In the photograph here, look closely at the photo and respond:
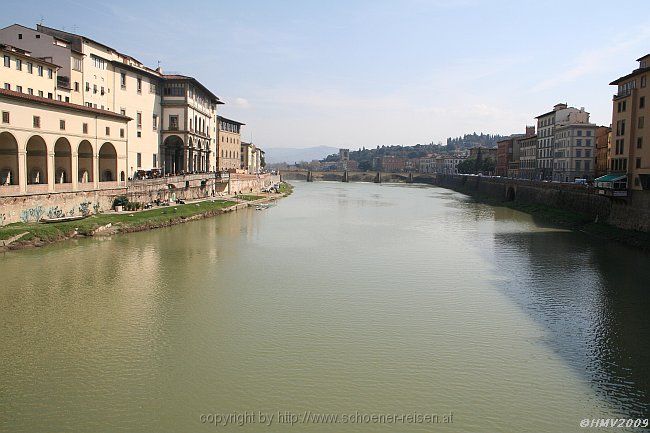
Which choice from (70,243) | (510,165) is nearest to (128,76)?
(70,243)

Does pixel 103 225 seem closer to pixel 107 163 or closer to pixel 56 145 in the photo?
pixel 56 145

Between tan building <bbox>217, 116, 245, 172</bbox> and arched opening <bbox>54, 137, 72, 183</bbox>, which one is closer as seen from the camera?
arched opening <bbox>54, 137, 72, 183</bbox>

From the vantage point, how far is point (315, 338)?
608 inches

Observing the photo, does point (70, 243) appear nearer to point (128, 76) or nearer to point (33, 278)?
point (33, 278)

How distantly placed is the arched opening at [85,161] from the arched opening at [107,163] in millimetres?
1723

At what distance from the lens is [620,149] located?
38.3 m

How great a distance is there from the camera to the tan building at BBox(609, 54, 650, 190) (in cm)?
3449

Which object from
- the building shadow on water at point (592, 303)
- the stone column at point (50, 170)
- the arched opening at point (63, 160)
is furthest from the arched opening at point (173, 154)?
the building shadow on water at point (592, 303)

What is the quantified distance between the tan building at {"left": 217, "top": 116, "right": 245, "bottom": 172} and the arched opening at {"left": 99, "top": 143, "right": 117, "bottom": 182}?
33.8 metres

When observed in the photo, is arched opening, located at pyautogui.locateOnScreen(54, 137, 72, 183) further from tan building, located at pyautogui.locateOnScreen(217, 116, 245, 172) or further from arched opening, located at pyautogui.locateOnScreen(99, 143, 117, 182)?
tan building, located at pyautogui.locateOnScreen(217, 116, 245, 172)

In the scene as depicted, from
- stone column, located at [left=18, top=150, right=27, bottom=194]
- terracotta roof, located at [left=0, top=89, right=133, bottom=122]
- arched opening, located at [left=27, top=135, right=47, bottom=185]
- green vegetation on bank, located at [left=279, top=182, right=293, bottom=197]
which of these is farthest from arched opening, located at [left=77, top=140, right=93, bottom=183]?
green vegetation on bank, located at [left=279, top=182, right=293, bottom=197]


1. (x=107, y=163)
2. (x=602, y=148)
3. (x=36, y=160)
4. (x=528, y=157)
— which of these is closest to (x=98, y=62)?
(x=107, y=163)

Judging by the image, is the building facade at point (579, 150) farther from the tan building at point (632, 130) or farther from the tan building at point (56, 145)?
the tan building at point (56, 145)

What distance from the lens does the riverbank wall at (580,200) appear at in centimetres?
3350
